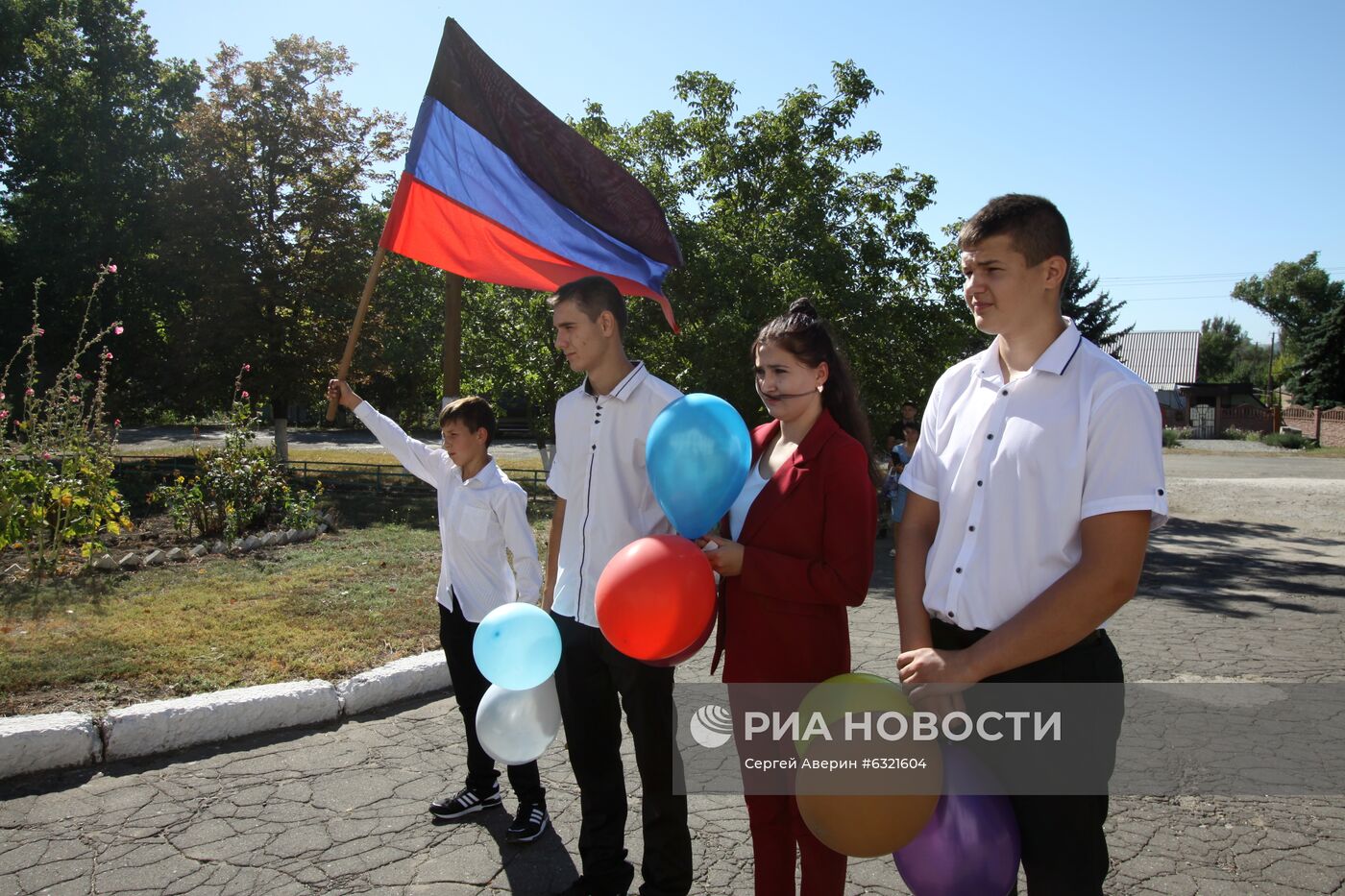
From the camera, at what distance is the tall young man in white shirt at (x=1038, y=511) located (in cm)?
198

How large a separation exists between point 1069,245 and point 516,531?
96.9 inches

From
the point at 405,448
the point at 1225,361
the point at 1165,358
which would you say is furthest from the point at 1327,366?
the point at 405,448

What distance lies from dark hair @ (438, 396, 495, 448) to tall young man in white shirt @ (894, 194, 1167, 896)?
2.27 metres

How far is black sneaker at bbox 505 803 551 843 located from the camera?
349 cm

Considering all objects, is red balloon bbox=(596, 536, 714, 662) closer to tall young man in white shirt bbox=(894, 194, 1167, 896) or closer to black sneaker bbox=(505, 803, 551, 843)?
tall young man in white shirt bbox=(894, 194, 1167, 896)

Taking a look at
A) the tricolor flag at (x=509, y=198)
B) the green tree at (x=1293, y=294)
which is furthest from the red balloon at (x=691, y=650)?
the green tree at (x=1293, y=294)

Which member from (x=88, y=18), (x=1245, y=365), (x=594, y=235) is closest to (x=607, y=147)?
(x=594, y=235)

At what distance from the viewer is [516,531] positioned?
3.75m

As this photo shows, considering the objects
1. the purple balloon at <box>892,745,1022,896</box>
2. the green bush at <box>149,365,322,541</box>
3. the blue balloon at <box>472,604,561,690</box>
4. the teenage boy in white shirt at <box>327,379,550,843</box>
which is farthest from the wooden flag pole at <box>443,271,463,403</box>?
the green bush at <box>149,365,322,541</box>

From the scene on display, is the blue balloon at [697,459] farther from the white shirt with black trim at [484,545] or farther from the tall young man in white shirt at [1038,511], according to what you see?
the white shirt with black trim at [484,545]

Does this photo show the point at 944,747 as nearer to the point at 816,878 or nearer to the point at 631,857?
the point at 816,878

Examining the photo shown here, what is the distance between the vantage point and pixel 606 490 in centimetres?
316

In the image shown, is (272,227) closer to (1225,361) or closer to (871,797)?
(871,797)

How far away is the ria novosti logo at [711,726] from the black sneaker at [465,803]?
1.28m
